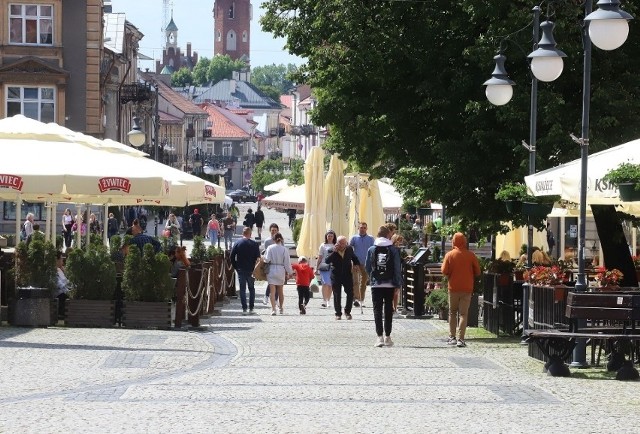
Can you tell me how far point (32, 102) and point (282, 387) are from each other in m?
54.0

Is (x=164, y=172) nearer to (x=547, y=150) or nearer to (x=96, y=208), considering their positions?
(x=547, y=150)

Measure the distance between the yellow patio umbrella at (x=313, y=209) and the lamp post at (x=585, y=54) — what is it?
21.8 meters

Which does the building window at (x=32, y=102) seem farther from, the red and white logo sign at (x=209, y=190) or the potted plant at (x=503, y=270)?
the potted plant at (x=503, y=270)

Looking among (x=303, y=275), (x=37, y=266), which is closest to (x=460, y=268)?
(x=37, y=266)

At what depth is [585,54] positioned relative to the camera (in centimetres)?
1800

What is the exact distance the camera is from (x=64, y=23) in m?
68.0

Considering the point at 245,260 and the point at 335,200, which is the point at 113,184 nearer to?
the point at 245,260

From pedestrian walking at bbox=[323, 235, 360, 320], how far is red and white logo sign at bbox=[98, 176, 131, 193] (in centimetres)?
612

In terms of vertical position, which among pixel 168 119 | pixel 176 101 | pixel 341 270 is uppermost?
pixel 176 101

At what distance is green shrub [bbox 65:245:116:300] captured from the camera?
2228cm

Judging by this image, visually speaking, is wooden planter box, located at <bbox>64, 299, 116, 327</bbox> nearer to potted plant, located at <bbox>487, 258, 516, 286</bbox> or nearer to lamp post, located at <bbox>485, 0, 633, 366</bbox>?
potted plant, located at <bbox>487, 258, 516, 286</bbox>

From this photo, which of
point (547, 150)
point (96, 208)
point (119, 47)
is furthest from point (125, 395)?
point (119, 47)

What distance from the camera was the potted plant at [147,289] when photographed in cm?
2225

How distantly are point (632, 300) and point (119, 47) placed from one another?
71299mm
